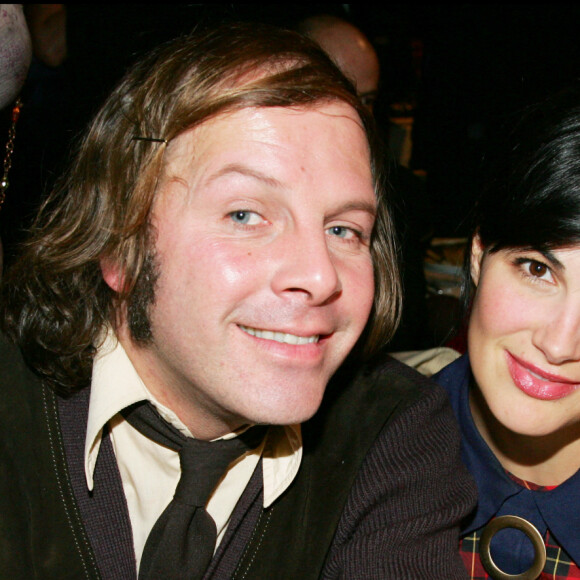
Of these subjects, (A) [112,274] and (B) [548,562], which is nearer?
(A) [112,274]

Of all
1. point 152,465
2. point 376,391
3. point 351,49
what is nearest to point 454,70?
point 351,49

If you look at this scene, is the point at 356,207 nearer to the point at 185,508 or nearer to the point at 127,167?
the point at 127,167

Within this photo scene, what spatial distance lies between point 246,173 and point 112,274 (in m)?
0.46

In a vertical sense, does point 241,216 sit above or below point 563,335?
above

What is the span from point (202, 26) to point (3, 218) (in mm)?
922

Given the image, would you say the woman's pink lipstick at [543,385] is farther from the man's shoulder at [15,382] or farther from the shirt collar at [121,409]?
the man's shoulder at [15,382]

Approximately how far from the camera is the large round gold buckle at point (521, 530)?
5.61 ft

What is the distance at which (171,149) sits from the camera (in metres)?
1.50

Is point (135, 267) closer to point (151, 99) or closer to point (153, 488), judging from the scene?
point (151, 99)

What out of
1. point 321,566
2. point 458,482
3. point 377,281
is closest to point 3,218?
point 377,281

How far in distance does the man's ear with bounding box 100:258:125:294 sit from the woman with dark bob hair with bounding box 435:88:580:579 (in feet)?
2.96

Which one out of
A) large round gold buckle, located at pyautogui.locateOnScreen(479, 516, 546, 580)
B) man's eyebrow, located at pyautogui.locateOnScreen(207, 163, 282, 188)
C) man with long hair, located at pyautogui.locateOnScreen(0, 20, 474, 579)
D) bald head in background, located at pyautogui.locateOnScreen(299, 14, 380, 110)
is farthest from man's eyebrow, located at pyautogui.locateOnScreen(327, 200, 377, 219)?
bald head in background, located at pyautogui.locateOnScreen(299, 14, 380, 110)

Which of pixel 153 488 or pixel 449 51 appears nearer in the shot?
pixel 153 488

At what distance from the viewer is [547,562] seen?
175 centimetres
